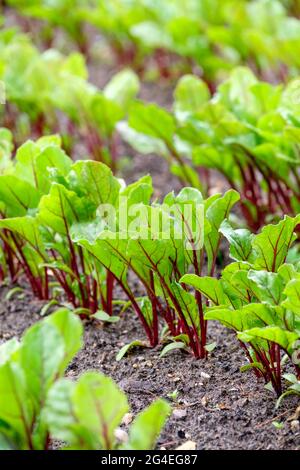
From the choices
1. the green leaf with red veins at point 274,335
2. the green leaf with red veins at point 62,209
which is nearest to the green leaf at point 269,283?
the green leaf with red veins at point 274,335

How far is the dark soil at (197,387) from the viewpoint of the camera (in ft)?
6.98

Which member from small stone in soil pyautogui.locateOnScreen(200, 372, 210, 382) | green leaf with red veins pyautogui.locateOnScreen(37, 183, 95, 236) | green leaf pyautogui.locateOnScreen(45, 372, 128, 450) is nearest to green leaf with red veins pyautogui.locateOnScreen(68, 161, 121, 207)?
green leaf with red veins pyautogui.locateOnScreen(37, 183, 95, 236)

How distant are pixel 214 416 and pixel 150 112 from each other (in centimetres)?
140

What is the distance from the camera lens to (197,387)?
2.36 meters

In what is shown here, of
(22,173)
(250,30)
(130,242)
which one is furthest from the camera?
(250,30)

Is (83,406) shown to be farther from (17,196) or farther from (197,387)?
(17,196)

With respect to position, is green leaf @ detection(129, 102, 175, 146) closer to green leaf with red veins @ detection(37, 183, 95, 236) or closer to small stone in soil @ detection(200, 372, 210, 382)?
green leaf with red veins @ detection(37, 183, 95, 236)

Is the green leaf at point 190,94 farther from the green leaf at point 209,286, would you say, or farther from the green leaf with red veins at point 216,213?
the green leaf at point 209,286

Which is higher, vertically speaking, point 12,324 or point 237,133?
point 237,133

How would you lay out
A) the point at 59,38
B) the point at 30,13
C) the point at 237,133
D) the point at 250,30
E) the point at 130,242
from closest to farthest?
the point at 130,242 → the point at 237,133 → the point at 250,30 → the point at 30,13 → the point at 59,38

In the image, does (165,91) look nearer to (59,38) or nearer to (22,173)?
(59,38)

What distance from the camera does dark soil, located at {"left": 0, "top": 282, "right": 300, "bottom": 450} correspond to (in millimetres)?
2127

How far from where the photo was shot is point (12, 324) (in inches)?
112
